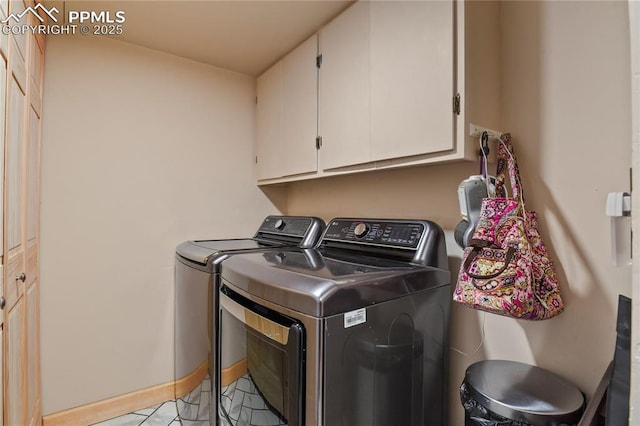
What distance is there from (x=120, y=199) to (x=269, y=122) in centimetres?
103

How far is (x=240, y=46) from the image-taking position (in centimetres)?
194

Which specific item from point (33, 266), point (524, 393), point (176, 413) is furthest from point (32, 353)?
point (524, 393)

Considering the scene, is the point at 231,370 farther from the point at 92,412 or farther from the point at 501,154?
the point at 501,154

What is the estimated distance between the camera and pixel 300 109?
187 cm

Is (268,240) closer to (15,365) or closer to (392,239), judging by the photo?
(392,239)

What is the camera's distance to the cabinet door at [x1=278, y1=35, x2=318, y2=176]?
1765 millimetres

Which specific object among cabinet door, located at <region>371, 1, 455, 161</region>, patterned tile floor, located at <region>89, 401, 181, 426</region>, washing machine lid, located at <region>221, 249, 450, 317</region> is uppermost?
cabinet door, located at <region>371, 1, 455, 161</region>

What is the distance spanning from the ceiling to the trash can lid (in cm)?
163

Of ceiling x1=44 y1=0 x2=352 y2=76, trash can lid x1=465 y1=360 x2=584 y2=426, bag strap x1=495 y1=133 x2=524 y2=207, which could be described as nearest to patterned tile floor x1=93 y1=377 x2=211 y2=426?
trash can lid x1=465 y1=360 x2=584 y2=426

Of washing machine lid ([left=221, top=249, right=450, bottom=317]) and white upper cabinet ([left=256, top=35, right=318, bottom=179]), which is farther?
white upper cabinet ([left=256, top=35, right=318, bottom=179])

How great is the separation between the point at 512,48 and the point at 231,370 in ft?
5.45

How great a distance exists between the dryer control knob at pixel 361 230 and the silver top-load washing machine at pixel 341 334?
29 millimetres

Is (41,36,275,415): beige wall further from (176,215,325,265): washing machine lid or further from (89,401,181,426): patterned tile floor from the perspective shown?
(176,215,325,265): washing machine lid

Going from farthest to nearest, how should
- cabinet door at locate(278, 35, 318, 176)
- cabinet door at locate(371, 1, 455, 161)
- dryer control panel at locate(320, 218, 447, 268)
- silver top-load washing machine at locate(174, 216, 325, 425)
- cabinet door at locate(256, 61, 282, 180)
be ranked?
cabinet door at locate(256, 61, 282, 180), cabinet door at locate(278, 35, 318, 176), silver top-load washing machine at locate(174, 216, 325, 425), dryer control panel at locate(320, 218, 447, 268), cabinet door at locate(371, 1, 455, 161)
